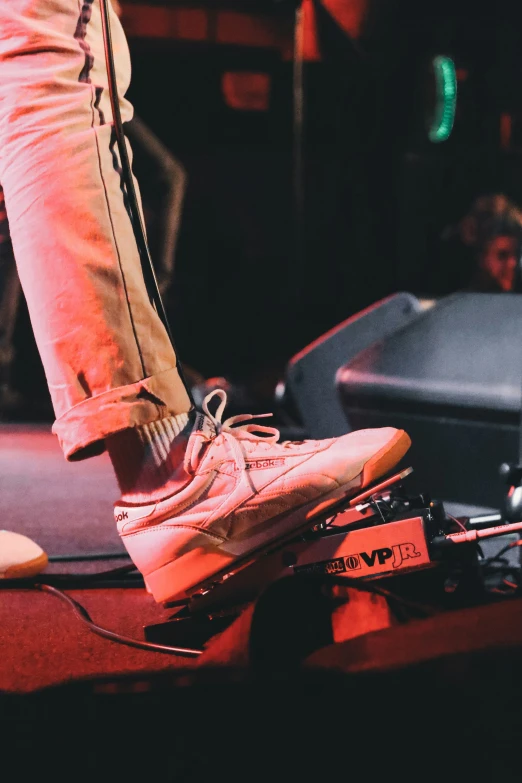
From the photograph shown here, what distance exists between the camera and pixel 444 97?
17.4 feet

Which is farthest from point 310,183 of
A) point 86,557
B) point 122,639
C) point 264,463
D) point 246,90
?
point 122,639

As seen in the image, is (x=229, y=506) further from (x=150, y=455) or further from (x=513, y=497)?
(x=513, y=497)

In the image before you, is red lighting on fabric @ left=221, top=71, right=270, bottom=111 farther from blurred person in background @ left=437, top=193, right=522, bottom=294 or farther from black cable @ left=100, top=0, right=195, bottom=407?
black cable @ left=100, top=0, right=195, bottom=407

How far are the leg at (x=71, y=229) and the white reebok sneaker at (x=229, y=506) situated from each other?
0.10 meters

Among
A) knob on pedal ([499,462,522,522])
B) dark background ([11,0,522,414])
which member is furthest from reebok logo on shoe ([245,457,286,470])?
dark background ([11,0,522,414])

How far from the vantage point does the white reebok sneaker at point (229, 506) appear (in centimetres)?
95

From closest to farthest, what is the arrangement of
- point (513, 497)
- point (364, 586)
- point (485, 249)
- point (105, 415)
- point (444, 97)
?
point (364, 586)
point (105, 415)
point (513, 497)
point (485, 249)
point (444, 97)

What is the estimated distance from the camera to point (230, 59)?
5656mm

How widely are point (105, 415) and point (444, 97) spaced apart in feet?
16.4

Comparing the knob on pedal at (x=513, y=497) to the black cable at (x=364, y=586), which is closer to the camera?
the black cable at (x=364, y=586)

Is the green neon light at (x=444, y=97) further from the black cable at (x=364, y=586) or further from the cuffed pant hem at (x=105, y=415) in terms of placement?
the black cable at (x=364, y=586)

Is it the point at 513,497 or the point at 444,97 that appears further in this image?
the point at 444,97

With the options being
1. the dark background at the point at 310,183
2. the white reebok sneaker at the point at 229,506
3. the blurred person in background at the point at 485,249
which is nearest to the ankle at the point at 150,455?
the white reebok sneaker at the point at 229,506

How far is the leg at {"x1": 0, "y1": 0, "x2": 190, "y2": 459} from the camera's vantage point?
0.90 metres
